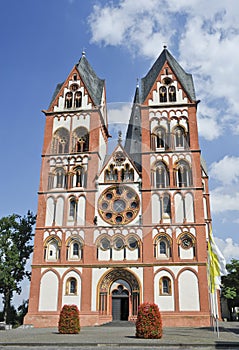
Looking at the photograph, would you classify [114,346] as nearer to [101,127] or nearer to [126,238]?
[126,238]

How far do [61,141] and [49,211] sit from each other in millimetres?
7220

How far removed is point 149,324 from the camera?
17.6m

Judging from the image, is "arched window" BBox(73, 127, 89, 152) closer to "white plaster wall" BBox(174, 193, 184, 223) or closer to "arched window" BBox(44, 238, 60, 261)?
"arched window" BBox(44, 238, 60, 261)

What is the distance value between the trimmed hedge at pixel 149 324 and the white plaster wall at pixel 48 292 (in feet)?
48.3

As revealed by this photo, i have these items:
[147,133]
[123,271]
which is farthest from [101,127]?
[123,271]

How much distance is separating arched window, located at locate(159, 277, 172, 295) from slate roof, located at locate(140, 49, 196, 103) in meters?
17.1

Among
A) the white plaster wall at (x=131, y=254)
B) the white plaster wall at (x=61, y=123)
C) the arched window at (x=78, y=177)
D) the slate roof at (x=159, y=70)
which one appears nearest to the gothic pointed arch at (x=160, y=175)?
the white plaster wall at (x=131, y=254)

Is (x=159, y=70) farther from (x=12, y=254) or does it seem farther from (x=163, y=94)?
(x=12, y=254)

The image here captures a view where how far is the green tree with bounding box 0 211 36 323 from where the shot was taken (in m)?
34.1

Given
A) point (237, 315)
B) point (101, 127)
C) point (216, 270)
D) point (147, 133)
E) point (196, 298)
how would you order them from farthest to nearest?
1. point (237, 315)
2. point (101, 127)
3. point (147, 133)
4. point (196, 298)
5. point (216, 270)

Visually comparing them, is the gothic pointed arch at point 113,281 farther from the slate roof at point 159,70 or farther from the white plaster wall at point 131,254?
the slate roof at point 159,70

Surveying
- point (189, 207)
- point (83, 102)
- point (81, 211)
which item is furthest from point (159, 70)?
point (81, 211)

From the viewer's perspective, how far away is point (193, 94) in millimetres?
37781

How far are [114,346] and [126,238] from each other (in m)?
17.3
